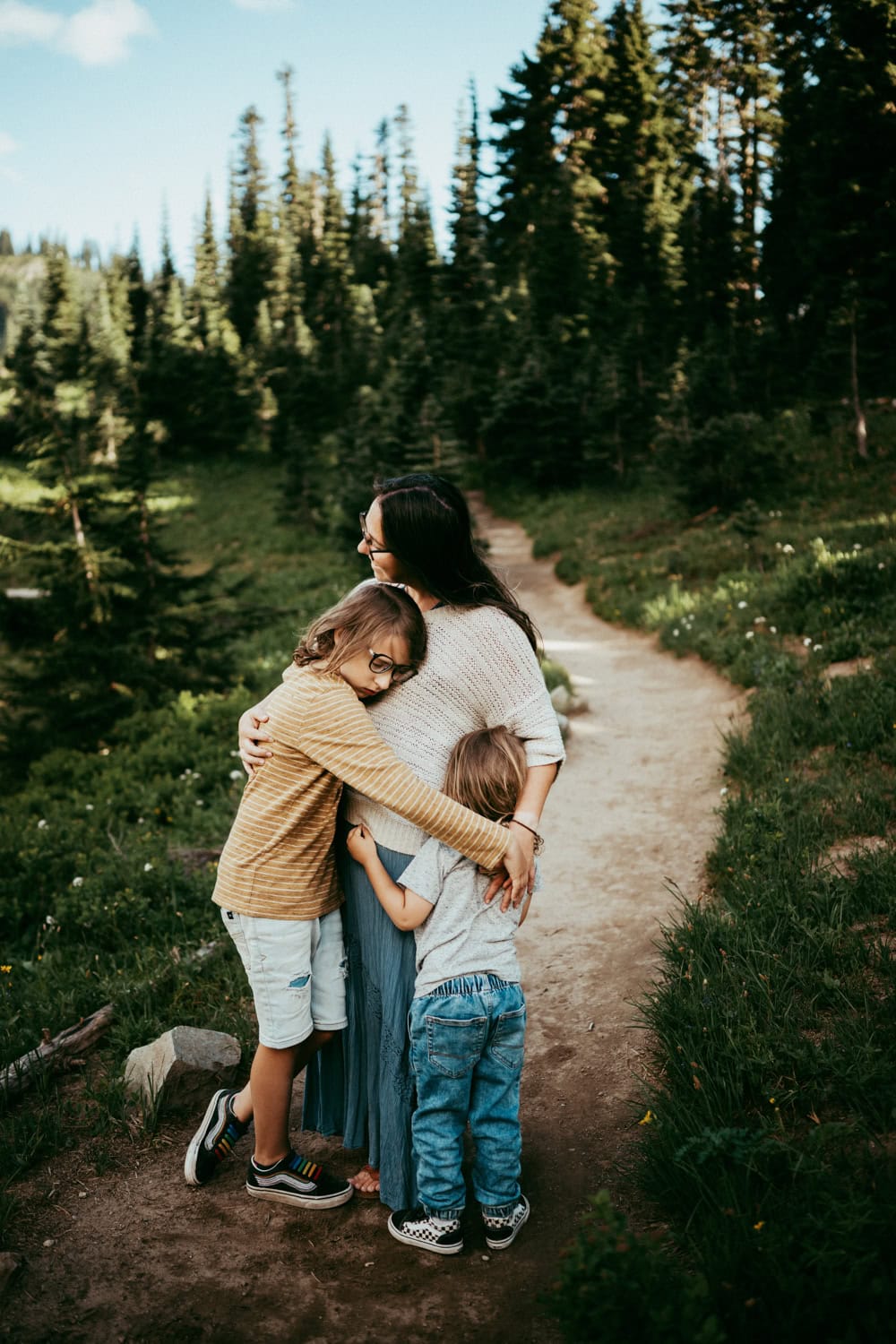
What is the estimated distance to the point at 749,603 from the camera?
10609mm

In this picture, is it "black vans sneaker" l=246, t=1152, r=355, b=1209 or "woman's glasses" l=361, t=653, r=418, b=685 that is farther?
"black vans sneaker" l=246, t=1152, r=355, b=1209


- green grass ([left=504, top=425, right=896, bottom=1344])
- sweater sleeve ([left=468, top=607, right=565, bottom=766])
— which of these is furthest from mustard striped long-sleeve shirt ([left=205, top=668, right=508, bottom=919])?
green grass ([left=504, top=425, right=896, bottom=1344])

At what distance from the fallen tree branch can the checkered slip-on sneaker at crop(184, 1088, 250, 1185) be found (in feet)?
3.19

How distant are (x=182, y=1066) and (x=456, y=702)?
2033mm

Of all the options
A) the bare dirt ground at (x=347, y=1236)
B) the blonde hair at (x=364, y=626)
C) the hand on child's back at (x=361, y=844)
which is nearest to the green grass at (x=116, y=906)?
the bare dirt ground at (x=347, y=1236)

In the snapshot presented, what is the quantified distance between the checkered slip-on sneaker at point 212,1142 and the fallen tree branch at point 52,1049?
3.19 feet

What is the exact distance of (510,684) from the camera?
2783 mm

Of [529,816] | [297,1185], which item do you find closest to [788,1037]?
[529,816]

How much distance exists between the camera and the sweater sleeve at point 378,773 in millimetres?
2500

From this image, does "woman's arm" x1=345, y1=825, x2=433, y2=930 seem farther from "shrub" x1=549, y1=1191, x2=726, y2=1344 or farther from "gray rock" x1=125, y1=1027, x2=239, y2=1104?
"gray rock" x1=125, y1=1027, x2=239, y2=1104

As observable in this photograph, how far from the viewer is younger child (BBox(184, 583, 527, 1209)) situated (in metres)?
2.54

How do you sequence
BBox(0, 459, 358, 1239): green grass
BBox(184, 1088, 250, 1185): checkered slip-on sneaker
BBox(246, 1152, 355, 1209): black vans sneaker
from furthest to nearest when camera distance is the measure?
BBox(0, 459, 358, 1239): green grass → BBox(184, 1088, 250, 1185): checkered slip-on sneaker → BBox(246, 1152, 355, 1209): black vans sneaker

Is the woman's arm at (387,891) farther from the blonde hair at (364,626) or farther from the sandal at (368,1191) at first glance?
the sandal at (368,1191)

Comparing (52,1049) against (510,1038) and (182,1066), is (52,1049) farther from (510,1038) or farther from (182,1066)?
(510,1038)
